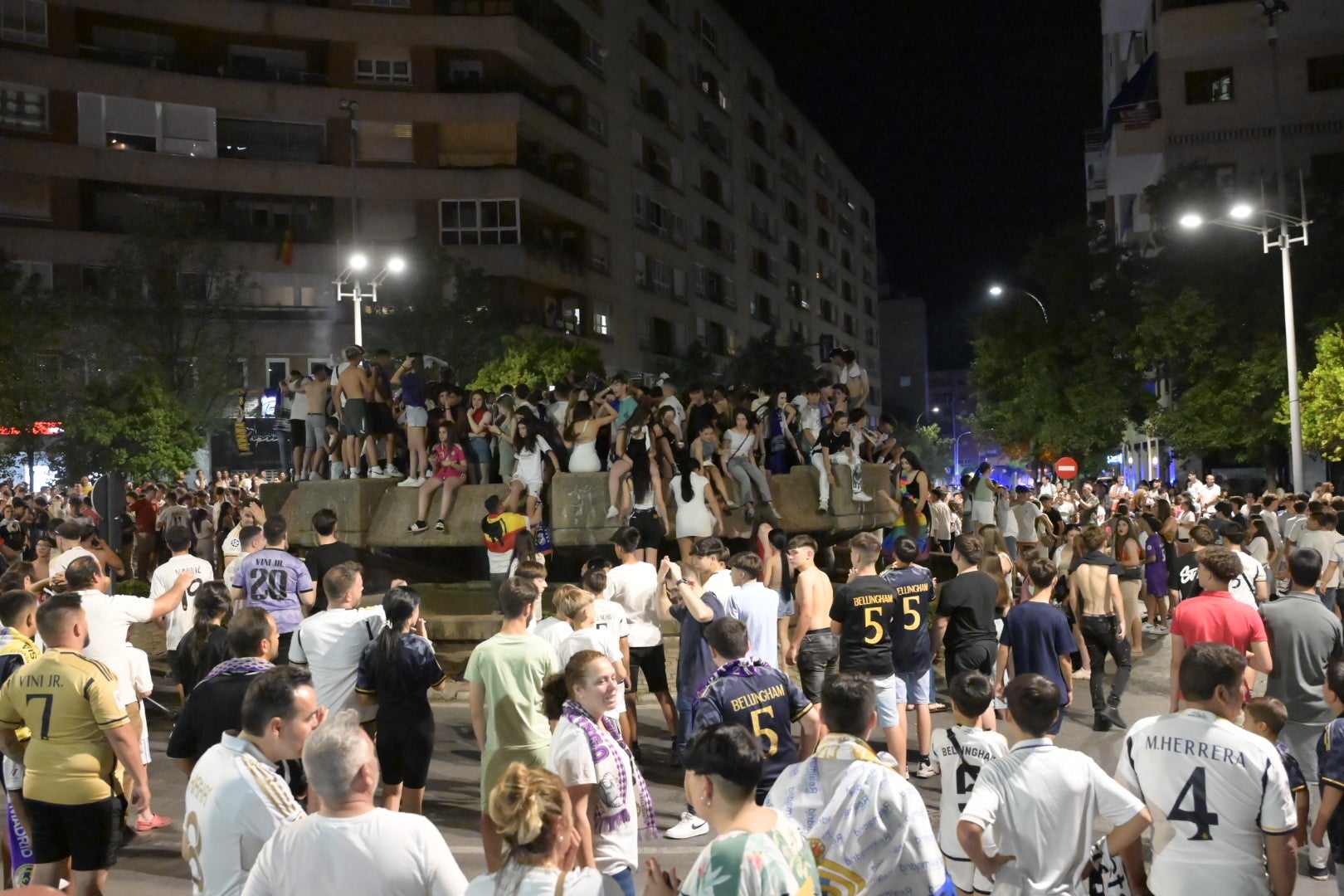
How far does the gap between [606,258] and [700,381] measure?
6.54m

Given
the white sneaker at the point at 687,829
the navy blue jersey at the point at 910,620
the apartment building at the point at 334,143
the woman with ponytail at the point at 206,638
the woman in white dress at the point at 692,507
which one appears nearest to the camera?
the woman with ponytail at the point at 206,638

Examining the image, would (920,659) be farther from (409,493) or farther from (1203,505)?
(1203,505)

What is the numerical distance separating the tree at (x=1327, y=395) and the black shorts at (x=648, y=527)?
18.7m

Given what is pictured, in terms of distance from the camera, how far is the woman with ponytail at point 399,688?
6418 millimetres

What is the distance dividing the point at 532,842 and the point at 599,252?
44872 millimetres

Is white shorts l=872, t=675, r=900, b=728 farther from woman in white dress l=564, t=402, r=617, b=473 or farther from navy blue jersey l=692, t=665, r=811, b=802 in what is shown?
woman in white dress l=564, t=402, r=617, b=473

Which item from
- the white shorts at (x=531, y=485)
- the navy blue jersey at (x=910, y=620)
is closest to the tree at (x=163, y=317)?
the white shorts at (x=531, y=485)

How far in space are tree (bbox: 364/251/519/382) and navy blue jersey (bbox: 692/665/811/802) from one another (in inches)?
1213

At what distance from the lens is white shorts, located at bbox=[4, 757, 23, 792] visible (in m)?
5.87

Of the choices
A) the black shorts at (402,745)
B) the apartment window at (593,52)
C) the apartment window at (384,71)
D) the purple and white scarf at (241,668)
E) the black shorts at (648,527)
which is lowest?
the black shorts at (402,745)

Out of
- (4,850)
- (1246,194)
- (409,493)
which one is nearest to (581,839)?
(4,850)

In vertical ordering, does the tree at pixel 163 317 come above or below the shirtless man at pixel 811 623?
above

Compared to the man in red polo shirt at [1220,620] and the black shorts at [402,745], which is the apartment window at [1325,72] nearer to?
the man in red polo shirt at [1220,620]

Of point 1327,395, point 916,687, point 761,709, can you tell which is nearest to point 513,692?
point 761,709
